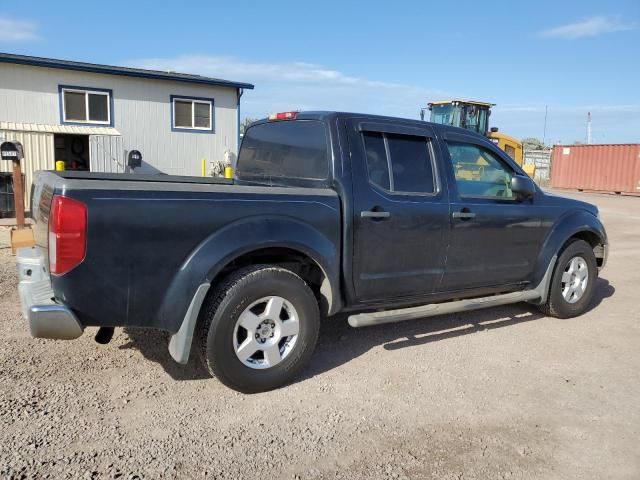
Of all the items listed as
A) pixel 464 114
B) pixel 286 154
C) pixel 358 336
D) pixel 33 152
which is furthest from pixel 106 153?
pixel 358 336

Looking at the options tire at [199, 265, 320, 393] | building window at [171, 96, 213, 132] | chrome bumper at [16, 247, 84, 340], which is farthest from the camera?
building window at [171, 96, 213, 132]

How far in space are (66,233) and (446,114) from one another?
58.5 feet

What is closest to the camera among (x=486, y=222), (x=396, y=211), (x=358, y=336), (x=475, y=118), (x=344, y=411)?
(x=344, y=411)

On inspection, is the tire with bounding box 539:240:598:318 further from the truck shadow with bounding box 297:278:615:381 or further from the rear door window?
the rear door window

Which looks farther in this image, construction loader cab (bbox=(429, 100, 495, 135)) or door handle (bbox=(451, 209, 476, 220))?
construction loader cab (bbox=(429, 100, 495, 135))

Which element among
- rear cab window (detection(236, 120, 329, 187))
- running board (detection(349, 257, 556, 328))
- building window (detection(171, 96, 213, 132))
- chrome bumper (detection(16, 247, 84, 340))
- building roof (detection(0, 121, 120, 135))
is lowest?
running board (detection(349, 257, 556, 328))

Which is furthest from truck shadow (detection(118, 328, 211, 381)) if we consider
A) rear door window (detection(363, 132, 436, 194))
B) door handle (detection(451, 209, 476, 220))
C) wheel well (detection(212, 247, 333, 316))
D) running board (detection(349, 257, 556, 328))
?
door handle (detection(451, 209, 476, 220))

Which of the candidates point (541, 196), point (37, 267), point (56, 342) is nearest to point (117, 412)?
point (37, 267)

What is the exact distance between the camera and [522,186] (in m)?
4.83

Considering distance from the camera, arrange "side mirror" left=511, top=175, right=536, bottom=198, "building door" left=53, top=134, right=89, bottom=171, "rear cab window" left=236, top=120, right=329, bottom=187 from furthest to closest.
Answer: "building door" left=53, top=134, right=89, bottom=171
"side mirror" left=511, top=175, right=536, bottom=198
"rear cab window" left=236, top=120, right=329, bottom=187

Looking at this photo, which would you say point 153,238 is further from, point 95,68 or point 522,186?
point 95,68

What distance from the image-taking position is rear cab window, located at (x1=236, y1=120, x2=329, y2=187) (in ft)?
13.4

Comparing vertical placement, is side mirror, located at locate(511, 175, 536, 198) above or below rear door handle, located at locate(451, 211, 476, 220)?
above

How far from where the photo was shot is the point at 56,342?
4293mm
